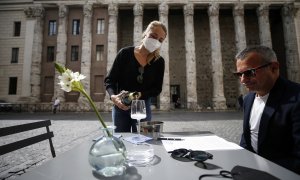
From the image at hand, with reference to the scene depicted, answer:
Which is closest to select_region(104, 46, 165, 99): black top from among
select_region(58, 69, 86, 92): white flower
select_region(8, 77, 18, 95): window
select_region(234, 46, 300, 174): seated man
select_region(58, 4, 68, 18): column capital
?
select_region(234, 46, 300, 174): seated man

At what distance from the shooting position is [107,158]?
3.72 feet

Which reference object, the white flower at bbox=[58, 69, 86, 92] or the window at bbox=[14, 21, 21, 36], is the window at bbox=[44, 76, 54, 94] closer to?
the window at bbox=[14, 21, 21, 36]

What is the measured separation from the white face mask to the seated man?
42.8 inches

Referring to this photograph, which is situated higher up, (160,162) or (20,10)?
(20,10)

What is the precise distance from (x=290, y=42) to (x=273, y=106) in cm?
2616

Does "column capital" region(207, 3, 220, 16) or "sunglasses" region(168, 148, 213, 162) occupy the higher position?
"column capital" region(207, 3, 220, 16)

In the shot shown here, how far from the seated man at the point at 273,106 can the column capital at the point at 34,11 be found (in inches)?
1039

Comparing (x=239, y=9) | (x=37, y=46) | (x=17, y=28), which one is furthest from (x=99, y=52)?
(x=239, y=9)

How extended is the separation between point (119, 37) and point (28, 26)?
10.8 meters

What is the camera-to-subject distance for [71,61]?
23.5 meters

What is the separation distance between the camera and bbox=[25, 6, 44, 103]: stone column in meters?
22.0

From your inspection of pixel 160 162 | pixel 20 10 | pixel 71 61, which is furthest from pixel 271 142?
pixel 20 10

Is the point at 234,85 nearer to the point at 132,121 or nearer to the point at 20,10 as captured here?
the point at 132,121

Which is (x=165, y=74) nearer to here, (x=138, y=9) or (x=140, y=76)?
(x=138, y=9)
